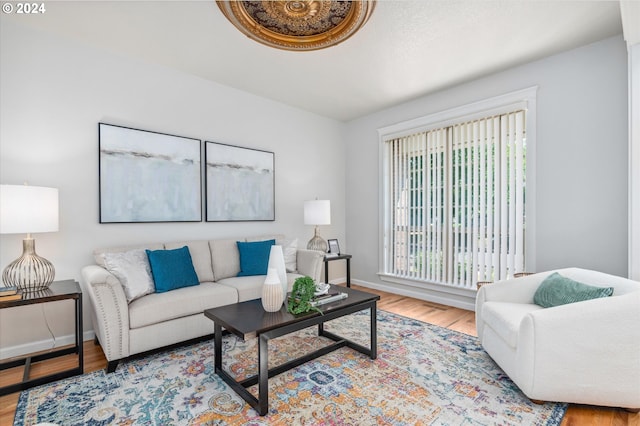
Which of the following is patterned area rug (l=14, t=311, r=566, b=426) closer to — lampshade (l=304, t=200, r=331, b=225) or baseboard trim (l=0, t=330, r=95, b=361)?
baseboard trim (l=0, t=330, r=95, b=361)

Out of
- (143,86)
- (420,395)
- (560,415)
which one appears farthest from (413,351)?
(143,86)

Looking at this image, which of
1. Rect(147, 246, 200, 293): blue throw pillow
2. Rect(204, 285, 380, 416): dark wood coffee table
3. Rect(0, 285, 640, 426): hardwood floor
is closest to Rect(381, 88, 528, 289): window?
Rect(0, 285, 640, 426): hardwood floor

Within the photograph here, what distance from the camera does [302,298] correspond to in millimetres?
2145

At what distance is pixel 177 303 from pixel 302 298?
1138 mm

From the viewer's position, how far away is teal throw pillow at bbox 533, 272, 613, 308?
6.57ft

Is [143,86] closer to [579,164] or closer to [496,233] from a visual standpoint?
[496,233]

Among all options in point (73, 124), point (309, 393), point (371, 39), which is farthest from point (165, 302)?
point (371, 39)

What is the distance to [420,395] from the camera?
1981 millimetres

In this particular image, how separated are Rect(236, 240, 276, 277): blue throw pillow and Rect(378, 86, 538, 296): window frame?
197cm

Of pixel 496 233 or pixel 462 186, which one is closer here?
pixel 496 233

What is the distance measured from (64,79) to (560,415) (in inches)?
173

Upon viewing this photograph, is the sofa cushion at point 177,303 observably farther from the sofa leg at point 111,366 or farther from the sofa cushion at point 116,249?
the sofa cushion at point 116,249

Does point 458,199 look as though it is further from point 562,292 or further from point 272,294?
point 272,294

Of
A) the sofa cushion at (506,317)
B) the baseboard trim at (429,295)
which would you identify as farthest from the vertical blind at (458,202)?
the sofa cushion at (506,317)
